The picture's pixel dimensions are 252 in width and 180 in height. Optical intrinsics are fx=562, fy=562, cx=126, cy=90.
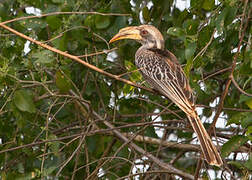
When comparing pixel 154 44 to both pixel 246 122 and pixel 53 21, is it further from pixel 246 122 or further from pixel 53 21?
pixel 246 122

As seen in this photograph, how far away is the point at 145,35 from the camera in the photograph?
473 cm

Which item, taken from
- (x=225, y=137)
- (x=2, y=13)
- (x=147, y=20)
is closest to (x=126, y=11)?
(x=147, y=20)

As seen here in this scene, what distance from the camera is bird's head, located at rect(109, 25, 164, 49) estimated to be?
4.34 metres

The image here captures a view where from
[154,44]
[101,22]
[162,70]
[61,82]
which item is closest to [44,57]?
[61,82]

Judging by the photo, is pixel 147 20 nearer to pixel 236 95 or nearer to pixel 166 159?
pixel 236 95

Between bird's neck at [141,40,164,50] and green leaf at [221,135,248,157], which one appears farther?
bird's neck at [141,40,164,50]

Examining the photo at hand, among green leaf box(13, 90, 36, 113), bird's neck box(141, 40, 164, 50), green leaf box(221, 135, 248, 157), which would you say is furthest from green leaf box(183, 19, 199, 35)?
green leaf box(13, 90, 36, 113)

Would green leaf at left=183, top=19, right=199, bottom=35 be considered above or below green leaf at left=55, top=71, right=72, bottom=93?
above

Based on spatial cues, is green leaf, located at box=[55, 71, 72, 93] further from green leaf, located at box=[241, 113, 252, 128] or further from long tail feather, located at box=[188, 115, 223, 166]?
green leaf, located at box=[241, 113, 252, 128]

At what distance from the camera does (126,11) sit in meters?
4.19

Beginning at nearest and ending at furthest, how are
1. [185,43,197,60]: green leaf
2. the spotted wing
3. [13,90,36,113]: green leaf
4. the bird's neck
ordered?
1. [185,43,197,60]: green leaf
2. [13,90,36,113]: green leaf
3. the spotted wing
4. the bird's neck

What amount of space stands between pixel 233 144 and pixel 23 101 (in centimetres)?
142

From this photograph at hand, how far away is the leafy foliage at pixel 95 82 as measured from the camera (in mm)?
3580

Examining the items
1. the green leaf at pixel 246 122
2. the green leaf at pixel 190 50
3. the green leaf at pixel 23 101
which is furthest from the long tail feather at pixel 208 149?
the green leaf at pixel 23 101
